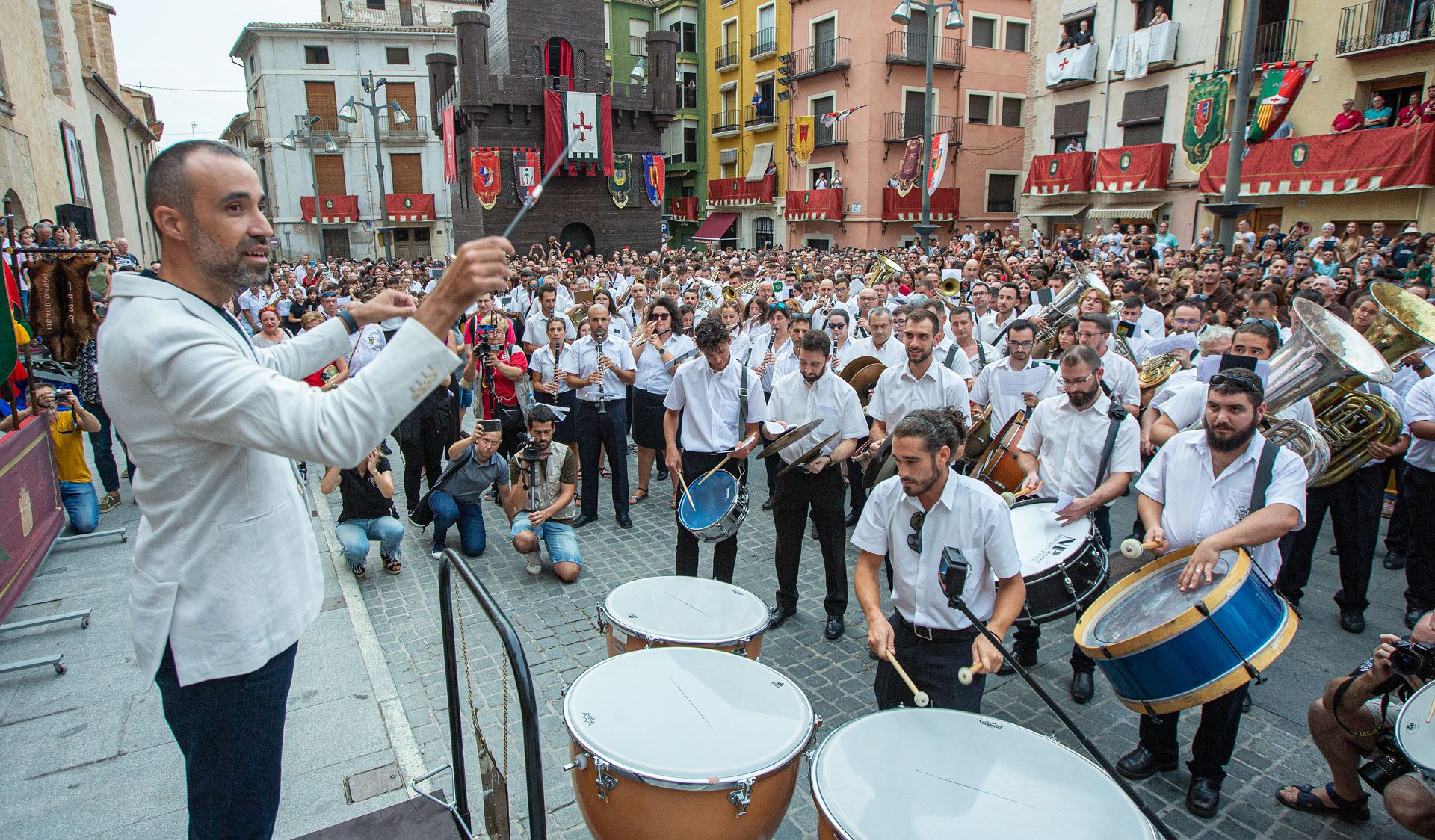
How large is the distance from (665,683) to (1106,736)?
9.48 feet

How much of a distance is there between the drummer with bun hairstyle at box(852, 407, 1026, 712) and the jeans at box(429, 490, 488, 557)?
4674 mm

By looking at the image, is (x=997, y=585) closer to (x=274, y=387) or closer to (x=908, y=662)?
(x=908, y=662)

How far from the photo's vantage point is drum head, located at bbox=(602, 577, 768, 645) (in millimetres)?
3750

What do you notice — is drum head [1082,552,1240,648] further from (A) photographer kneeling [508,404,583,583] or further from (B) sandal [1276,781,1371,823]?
(A) photographer kneeling [508,404,583,583]

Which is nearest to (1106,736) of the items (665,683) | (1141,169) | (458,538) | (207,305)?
(665,683)

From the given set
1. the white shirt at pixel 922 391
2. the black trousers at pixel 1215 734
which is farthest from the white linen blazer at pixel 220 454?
the white shirt at pixel 922 391

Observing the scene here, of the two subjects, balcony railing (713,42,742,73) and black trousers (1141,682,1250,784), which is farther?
balcony railing (713,42,742,73)

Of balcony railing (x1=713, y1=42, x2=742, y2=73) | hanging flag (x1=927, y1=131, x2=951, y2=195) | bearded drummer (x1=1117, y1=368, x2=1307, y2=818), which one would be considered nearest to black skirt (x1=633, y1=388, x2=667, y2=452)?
bearded drummer (x1=1117, y1=368, x2=1307, y2=818)

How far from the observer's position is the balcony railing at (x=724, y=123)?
41125 millimetres

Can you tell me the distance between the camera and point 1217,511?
4008mm

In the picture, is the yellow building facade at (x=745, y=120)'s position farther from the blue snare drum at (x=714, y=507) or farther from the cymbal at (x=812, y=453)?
the blue snare drum at (x=714, y=507)

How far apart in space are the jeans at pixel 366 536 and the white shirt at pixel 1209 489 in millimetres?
5836

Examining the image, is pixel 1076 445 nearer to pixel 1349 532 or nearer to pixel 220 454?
pixel 1349 532

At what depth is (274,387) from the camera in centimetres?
178
